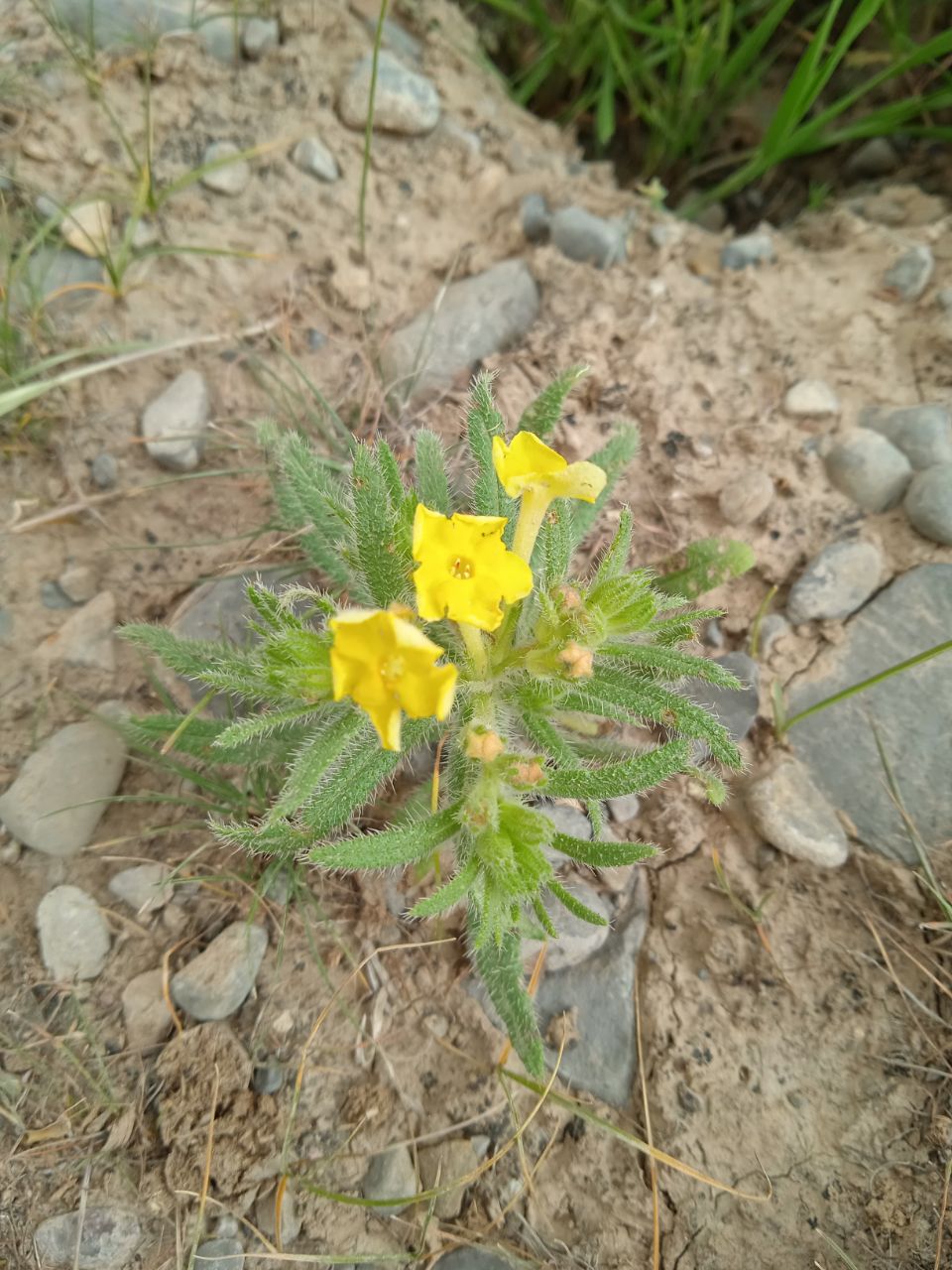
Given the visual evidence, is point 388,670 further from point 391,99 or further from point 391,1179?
point 391,99

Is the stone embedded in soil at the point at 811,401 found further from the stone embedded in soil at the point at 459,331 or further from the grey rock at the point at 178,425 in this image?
the grey rock at the point at 178,425

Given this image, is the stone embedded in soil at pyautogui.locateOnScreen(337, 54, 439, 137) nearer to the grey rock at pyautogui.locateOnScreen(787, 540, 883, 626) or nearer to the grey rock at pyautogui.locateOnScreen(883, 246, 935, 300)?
the grey rock at pyautogui.locateOnScreen(883, 246, 935, 300)

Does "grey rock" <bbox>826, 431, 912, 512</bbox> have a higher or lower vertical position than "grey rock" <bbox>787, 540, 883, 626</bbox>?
higher

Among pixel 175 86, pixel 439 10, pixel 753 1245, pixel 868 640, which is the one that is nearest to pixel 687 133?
pixel 439 10

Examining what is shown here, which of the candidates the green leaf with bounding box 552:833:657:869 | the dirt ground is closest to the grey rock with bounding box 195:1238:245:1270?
the dirt ground

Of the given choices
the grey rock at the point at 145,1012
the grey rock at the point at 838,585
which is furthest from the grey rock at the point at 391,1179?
the grey rock at the point at 838,585

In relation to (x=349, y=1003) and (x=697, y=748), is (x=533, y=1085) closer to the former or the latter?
(x=349, y=1003)
